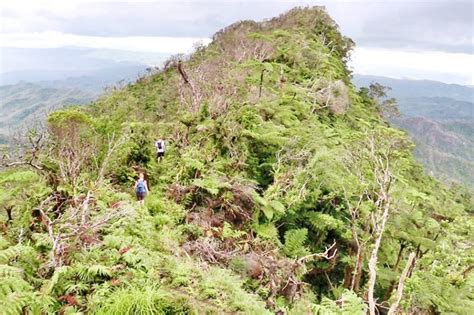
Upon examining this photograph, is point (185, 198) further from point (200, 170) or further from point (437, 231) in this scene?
point (437, 231)

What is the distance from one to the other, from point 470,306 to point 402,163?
226 inches

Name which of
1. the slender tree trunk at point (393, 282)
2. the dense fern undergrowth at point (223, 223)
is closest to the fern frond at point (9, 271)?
the dense fern undergrowth at point (223, 223)

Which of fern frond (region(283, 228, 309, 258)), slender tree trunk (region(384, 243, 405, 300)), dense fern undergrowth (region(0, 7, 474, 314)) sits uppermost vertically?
dense fern undergrowth (region(0, 7, 474, 314))

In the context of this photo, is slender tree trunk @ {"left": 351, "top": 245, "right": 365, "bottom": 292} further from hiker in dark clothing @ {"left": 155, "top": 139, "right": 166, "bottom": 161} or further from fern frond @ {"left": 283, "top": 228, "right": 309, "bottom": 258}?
hiker in dark clothing @ {"left": 155, "top": 139, "right": 166, "bottom": 161}

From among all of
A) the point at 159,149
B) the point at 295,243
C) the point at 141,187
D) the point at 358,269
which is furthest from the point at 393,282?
the point at 159,149

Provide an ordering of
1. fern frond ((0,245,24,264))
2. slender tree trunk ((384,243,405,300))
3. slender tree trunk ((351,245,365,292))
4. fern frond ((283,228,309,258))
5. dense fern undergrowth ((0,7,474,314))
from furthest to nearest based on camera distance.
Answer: slender tree trunk ((384,243,405,300)) → fern frond ((283,228,309,258)) → slender tree trunk ((351,245,365,292)) → dense fern undergrowth ((0,7,474,314)) → fern frond ((0,245,24,264))

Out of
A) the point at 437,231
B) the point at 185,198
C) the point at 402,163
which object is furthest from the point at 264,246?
the point at 402,163

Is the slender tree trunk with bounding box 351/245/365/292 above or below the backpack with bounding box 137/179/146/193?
below

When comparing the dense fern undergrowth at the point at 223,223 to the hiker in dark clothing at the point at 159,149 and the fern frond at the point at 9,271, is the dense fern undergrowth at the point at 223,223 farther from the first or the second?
the hiker in dark clothing at the point at 159,149

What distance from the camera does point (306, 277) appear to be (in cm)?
1156

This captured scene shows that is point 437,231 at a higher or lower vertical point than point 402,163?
lower

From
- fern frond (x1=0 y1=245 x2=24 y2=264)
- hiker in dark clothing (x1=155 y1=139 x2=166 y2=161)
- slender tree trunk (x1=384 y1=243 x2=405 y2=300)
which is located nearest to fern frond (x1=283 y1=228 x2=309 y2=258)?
slender tree trunk (x1=384 y1=243 x2=405 y2=300)

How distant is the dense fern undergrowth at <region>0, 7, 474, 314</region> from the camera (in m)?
5.62

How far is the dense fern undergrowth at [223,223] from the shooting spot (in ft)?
18.4
